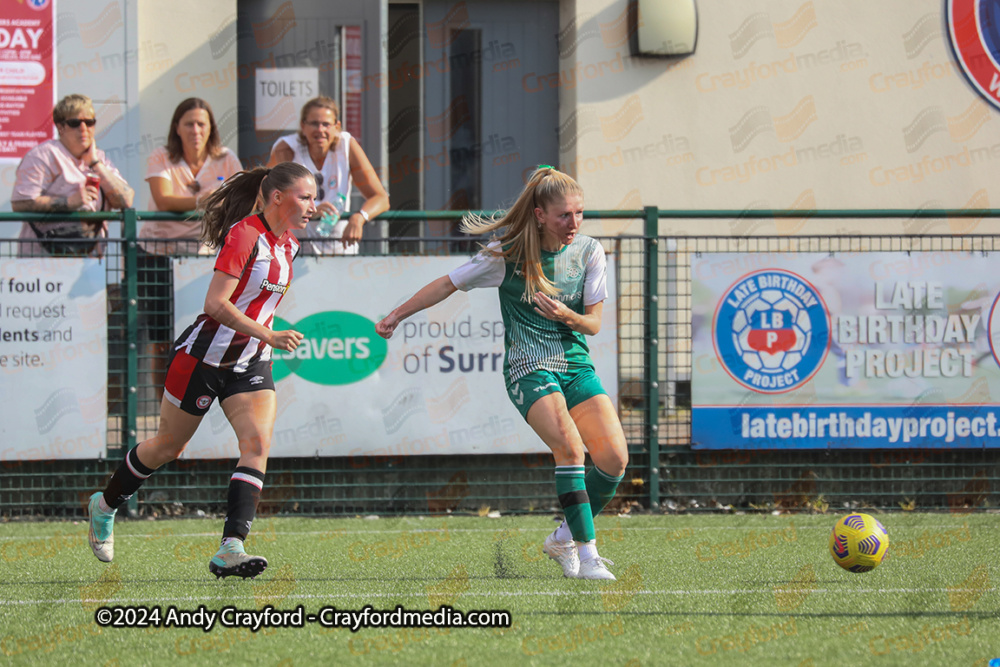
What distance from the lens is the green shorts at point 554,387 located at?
5496mm

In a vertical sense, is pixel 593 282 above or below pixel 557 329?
above

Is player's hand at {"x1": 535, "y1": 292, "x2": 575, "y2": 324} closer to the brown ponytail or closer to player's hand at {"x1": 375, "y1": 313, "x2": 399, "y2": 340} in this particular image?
player's hand at {"x1": 375, "y1": 313, "x2": 399, "y2": 340}

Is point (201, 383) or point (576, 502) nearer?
point (576, 502)

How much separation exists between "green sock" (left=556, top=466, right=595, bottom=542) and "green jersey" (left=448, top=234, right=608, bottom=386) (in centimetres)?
51

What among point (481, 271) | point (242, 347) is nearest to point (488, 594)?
point (481, 271)

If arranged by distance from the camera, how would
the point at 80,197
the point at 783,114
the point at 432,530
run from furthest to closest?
the point at 783,114 < the point at 80,197 < the point at 432,530

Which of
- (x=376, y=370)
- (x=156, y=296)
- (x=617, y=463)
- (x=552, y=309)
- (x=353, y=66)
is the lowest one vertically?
(x=617, y=463)

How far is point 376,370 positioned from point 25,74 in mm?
5266

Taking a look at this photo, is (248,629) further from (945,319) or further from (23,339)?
(945,319)

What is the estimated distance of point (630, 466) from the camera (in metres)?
8.10

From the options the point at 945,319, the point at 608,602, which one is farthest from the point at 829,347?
the point at 608,602

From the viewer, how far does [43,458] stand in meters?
7.67

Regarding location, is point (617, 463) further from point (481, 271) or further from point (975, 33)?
point (975, 33)


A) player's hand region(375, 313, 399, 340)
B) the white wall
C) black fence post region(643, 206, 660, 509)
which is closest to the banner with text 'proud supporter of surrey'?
black fence post region(643, 206, 660, 509)
